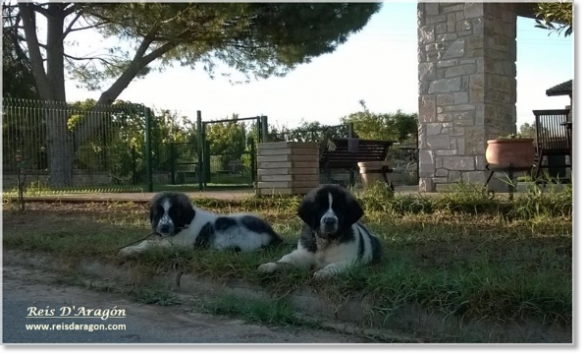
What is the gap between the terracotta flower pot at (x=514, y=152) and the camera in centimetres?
796

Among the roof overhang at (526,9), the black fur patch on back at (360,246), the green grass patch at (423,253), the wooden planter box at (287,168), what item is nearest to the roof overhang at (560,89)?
the roof overhang at (526,9)

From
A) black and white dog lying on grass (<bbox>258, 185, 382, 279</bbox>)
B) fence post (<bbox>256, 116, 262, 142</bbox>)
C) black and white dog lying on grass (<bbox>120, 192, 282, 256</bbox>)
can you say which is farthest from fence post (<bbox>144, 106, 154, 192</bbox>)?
black and white dog lying on grass (<bbox>258, 185, 382, 279</bbox>)

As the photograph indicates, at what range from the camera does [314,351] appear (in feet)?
11.0

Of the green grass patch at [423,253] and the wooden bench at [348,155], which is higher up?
the wooden bench at [348,155]

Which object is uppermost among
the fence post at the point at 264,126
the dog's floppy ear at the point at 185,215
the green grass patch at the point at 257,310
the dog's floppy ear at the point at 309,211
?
the fence post at the point at 264,126

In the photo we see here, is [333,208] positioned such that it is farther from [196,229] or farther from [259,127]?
[259,127]

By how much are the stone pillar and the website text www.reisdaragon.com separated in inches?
287

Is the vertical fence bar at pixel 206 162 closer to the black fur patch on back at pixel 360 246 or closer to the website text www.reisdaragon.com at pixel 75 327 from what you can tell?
the black fur patch on back at pixel 360 246

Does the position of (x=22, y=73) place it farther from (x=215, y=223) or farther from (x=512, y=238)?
A: (x=512, y=238)

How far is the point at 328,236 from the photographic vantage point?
4.34 meters

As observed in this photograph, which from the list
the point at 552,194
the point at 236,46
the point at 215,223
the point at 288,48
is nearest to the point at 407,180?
the point at 288,48

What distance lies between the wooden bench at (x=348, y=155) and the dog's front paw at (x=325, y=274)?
8983 millimetres

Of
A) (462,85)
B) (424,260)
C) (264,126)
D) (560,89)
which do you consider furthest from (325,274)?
(560,89)

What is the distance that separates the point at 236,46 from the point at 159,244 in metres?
12.8
